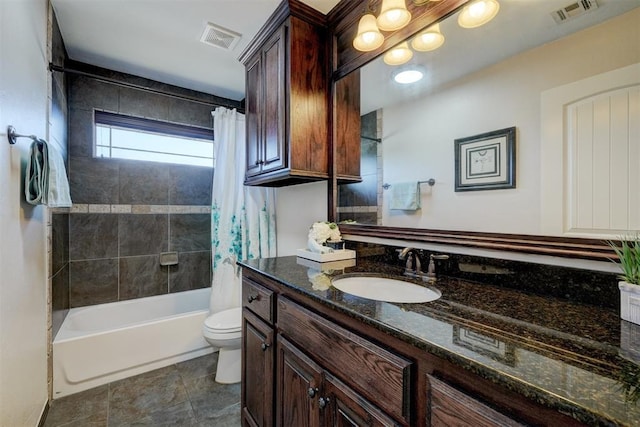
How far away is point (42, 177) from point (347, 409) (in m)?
1.67

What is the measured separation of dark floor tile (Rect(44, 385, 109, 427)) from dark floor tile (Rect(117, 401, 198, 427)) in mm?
142

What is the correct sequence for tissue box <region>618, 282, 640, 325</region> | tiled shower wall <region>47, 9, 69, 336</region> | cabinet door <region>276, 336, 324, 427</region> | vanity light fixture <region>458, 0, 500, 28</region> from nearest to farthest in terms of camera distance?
tissue box <region>618, 282, 640, 325</region> → cabinet door <region>276, 336, 324, 427</region> → vanity light fixture <region>458, 0, 500, 28</region> → tiled shower wall <region>47, 9, 69, 336</region>

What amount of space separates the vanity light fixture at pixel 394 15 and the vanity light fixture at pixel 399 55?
0.09 meters

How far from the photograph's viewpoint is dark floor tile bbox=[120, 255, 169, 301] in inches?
102

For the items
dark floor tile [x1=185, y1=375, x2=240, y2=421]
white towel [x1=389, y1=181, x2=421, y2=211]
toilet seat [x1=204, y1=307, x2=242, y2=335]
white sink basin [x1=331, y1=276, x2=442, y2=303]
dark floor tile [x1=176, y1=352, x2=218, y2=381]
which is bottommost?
dark floor tile [x1=185, y1=375, x2=240, y2=421]

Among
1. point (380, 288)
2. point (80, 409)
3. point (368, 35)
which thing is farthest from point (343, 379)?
point (80, 409)

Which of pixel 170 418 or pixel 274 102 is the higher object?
pixel 274 102

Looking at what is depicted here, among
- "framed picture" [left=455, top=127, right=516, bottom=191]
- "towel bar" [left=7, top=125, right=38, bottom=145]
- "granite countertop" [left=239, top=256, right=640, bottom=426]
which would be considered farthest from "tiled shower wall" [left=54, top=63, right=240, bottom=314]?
"granite countertop" [left=239, top=256, right=640, bottom=426]

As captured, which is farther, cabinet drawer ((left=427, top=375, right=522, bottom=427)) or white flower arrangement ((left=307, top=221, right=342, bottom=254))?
white flower arrangement ((left=307, top=221, right=342, bottom=254))

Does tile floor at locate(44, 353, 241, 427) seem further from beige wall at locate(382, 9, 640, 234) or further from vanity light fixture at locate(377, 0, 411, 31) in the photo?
vanity light fixture at locate(377, 0, 411, 31)

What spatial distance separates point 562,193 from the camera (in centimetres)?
88

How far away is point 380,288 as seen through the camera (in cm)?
123

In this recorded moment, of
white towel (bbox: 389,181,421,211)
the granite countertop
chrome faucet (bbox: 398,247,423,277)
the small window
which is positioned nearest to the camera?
the granite countertop

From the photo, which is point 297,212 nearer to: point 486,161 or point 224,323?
point 224,323
